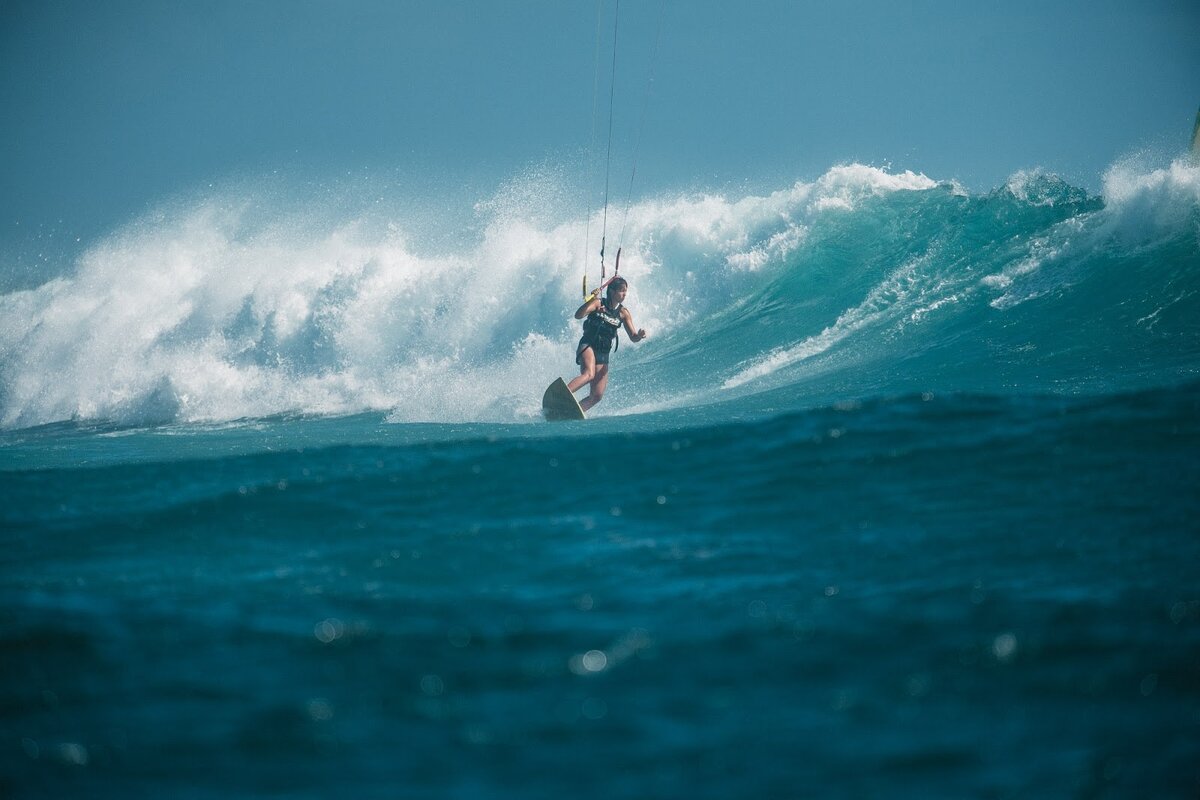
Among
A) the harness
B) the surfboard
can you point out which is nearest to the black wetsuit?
the harness

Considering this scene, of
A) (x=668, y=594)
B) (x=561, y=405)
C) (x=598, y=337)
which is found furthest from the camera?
(x=598, y=337)

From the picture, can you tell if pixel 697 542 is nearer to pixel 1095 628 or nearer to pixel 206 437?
pixel 1095 628

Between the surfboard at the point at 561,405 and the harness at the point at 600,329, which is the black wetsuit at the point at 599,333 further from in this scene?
the surfboard at the point at 561,405

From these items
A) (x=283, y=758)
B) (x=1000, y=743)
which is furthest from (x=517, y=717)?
(x=1000, y=743)

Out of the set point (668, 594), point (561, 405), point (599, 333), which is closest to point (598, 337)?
point (599, 333)

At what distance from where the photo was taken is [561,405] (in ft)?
30.6

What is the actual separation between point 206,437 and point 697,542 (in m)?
8.67

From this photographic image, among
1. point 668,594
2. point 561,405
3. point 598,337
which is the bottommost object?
point 668,594

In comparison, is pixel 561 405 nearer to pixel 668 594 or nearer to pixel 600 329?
pixel 600 329

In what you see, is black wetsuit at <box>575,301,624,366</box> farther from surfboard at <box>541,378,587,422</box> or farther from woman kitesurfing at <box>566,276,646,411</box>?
surfboard at <box>541,378,587,422</box>

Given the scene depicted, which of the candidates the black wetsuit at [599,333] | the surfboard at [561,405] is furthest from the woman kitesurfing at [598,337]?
the surfboard at [561,405]

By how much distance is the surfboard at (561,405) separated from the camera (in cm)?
923

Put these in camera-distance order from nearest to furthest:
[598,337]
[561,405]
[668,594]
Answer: [668,594] → [561,405] → [598,337]

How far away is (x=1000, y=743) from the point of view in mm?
2201
